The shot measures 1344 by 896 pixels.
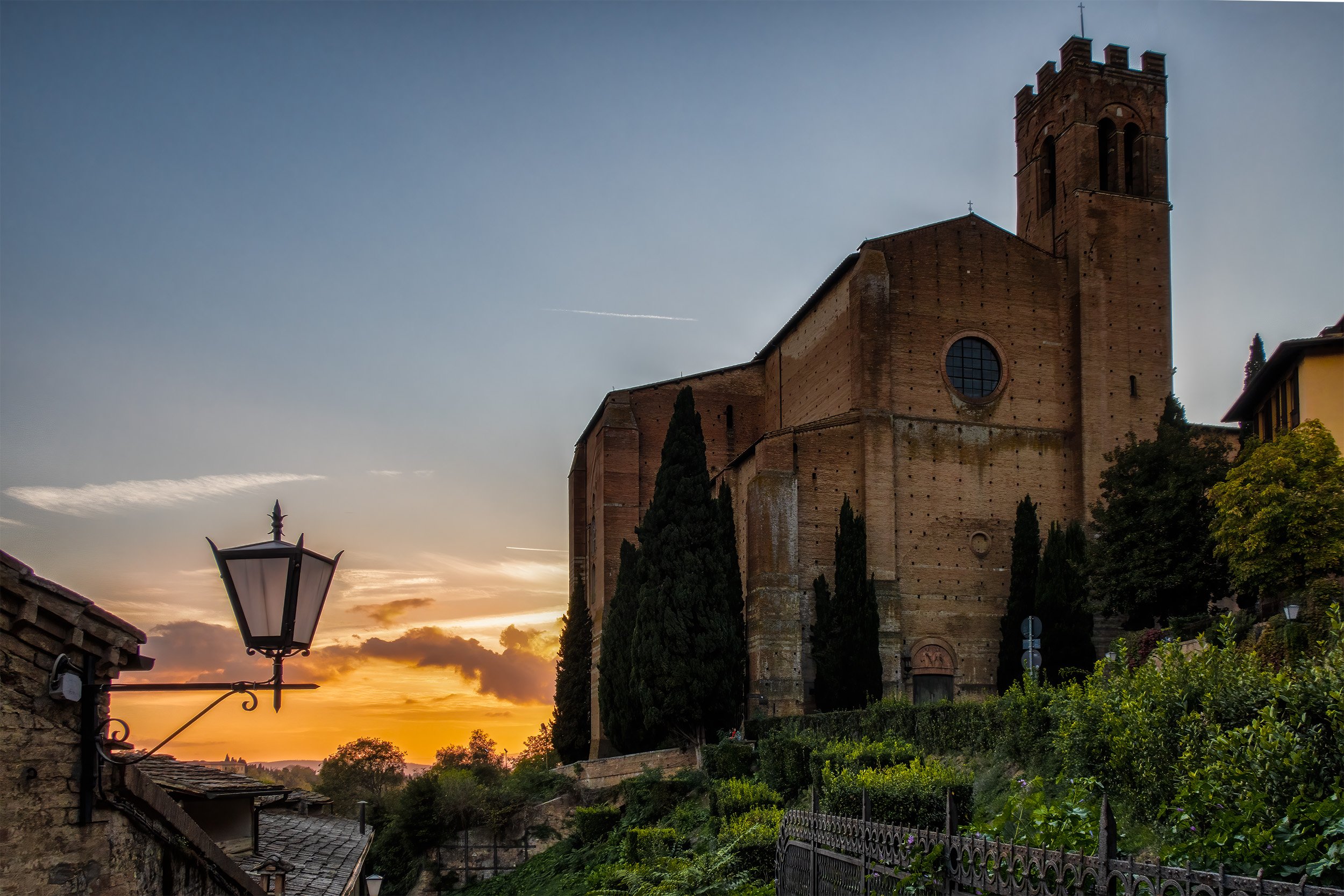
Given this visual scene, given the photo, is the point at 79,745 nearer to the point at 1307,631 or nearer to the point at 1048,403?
the point at 1307,631

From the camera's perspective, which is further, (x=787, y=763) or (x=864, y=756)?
(x=787, y=763)

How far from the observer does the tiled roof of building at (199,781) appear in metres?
10.8

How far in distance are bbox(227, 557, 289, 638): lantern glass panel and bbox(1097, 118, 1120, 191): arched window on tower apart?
33163 millimetres

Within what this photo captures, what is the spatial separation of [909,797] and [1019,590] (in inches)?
835

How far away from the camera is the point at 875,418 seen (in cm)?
3127

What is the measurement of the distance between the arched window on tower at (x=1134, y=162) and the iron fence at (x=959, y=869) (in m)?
30.6

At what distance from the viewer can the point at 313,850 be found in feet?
48.5

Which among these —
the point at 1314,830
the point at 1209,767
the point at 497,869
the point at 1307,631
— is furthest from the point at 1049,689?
the point at 497,869

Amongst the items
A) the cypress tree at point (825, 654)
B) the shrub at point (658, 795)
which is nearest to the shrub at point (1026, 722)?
the shrub at point (658, 795)

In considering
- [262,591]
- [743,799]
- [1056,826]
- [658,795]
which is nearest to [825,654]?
[658,795]

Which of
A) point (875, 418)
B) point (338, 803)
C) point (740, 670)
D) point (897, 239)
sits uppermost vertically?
point (897, 239)

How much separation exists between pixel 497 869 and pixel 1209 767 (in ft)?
77.0

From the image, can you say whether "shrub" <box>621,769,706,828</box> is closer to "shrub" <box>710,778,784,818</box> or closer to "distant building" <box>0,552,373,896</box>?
"shrub" <box>710,778,784,818</box>

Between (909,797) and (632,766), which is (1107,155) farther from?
(909,797)
